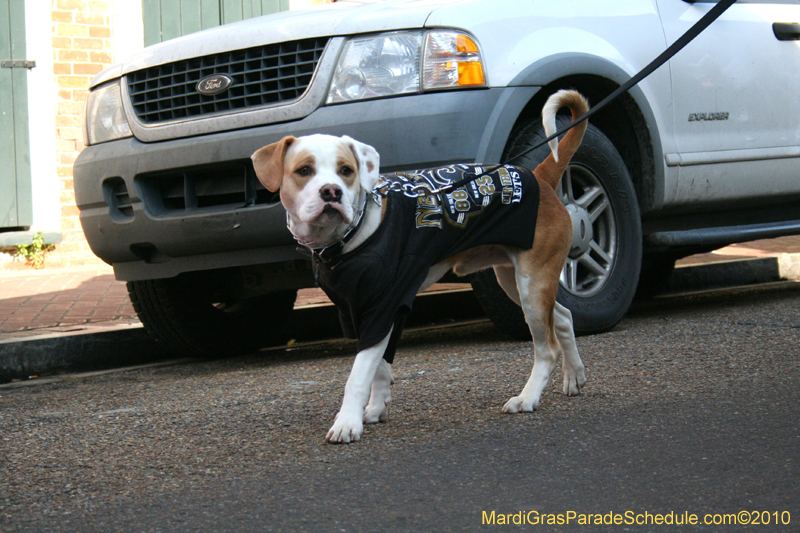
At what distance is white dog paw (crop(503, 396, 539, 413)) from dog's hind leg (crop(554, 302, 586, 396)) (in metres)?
0.30

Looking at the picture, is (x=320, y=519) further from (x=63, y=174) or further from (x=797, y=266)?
(x=63, y=174)

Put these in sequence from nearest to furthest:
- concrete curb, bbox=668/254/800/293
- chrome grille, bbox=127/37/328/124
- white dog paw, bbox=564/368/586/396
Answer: white dog paw, bbox=564/368/586/396 < chrome grille, bbox=127/37/328/124 < concrete curb, bbox=668/254/800/293

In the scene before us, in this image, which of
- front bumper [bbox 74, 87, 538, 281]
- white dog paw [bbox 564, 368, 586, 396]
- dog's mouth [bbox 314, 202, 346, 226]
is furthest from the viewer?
front bumper [bbox 74, 87, 538, 281]

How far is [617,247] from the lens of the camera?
467 cm

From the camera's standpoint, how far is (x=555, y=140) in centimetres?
355

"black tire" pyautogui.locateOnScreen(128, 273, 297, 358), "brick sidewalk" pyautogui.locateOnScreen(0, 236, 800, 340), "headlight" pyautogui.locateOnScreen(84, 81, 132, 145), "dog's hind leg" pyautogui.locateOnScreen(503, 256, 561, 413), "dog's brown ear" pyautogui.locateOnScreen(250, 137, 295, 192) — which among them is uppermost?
"headlight" pyautogui.locateOnScreen(84, 81, 132, 145)

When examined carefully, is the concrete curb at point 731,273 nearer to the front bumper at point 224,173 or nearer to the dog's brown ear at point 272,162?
the front bumper at point 224,173

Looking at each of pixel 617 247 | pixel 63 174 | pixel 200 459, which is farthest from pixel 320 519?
pixel 63 174

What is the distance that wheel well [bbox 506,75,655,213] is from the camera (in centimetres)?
463

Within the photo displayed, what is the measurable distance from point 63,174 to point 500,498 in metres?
7.77

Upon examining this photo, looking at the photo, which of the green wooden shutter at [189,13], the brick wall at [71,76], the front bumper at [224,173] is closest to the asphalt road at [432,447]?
the front bumper at [224,173]

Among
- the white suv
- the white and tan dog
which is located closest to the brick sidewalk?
the white suv

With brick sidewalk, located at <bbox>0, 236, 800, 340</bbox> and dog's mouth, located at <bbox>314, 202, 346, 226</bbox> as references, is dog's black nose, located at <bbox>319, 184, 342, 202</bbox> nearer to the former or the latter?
dog's mouth, located at <bbox>314, 202, 346, 226</bbox>

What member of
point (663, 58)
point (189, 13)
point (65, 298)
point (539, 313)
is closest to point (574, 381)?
point (539, 313)
